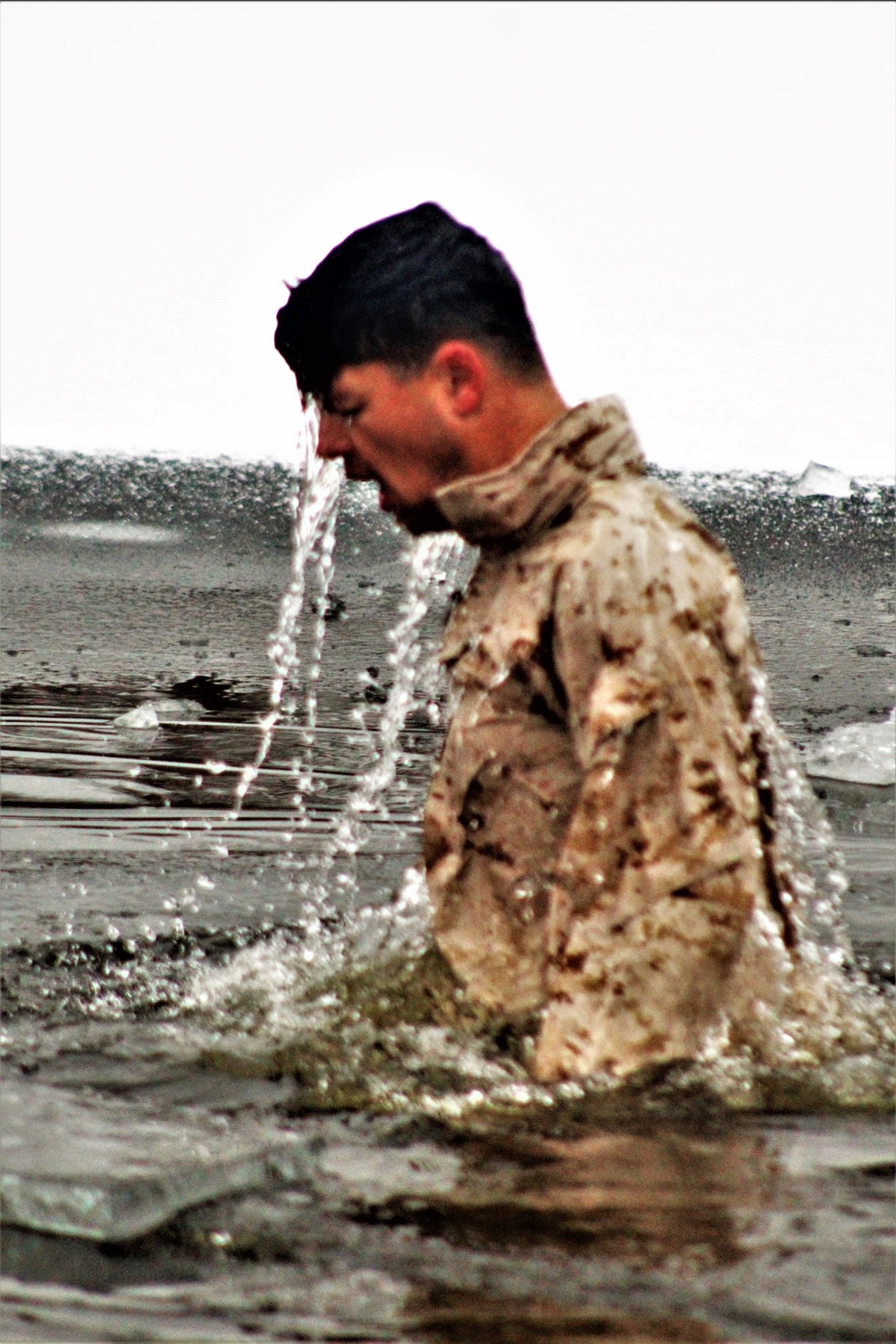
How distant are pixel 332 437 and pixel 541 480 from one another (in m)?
0.43

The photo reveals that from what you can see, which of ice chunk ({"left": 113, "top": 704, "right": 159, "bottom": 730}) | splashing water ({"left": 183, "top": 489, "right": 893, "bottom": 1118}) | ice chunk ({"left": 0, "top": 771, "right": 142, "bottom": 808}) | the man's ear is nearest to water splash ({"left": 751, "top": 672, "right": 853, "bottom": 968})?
splashing water ({"left": 183, "top": 489, "right": 893, "bottom": 1118})

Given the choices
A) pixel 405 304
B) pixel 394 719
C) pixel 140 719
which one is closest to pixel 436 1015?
pixel 405 304

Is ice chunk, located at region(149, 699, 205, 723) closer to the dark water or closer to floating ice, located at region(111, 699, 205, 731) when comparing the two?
floating ice, located at region(111, 699, 205, 731)

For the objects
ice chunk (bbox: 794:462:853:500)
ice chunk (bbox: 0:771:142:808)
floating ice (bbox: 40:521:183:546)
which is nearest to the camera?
ice chunk (bbox: 0:771:142:808)

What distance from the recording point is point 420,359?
307 centimetres

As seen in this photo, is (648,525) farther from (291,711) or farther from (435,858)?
(291,711)

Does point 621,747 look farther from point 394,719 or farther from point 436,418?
point 394,719

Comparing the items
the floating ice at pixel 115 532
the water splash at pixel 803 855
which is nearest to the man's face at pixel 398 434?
the water splash at pixel 803 855

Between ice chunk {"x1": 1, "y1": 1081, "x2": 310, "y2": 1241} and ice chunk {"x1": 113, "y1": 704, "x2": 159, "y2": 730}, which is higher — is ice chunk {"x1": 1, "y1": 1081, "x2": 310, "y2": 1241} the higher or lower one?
the higher one

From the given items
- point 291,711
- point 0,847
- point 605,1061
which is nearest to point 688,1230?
point 605,1061

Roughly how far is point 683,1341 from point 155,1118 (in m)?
1.23

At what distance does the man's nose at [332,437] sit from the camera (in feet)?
10.4

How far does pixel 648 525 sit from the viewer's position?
2.82 metres

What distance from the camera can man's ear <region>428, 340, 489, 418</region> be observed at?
304cm
